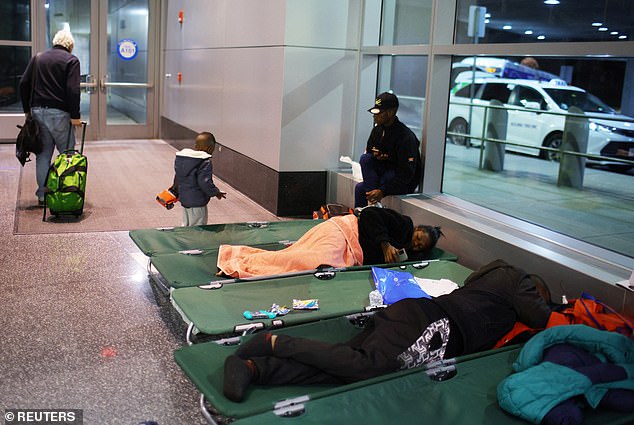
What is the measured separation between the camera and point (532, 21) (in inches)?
226

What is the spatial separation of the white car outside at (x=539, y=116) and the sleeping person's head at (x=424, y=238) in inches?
84.2

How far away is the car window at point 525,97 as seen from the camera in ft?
27.1

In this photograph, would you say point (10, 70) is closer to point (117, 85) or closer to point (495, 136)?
point (117, 85)

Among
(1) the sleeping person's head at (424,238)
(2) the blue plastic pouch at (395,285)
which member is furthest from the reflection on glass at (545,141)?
(2) the blue plastic pouch at (395,285)

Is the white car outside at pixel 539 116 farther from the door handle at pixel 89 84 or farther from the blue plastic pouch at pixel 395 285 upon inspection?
the door handle at pixel 89 84

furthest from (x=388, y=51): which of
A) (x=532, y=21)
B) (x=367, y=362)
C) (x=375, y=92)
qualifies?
(x=367, y=362)

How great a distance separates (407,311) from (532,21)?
3598 mm

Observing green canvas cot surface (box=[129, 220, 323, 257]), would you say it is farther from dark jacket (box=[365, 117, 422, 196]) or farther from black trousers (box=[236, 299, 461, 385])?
black trousers (box=[236, 299, 461, 385])

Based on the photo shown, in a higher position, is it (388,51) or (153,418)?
(388,51)

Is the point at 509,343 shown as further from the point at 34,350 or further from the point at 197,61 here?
the point at 197,61

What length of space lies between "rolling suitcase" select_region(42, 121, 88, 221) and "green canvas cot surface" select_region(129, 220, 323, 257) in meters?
1.38

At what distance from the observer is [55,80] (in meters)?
6.40

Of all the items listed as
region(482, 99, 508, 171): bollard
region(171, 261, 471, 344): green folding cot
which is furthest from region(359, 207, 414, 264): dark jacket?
region(482, 99, 508, 171): bollard

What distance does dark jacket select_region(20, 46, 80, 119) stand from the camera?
6.39 m
